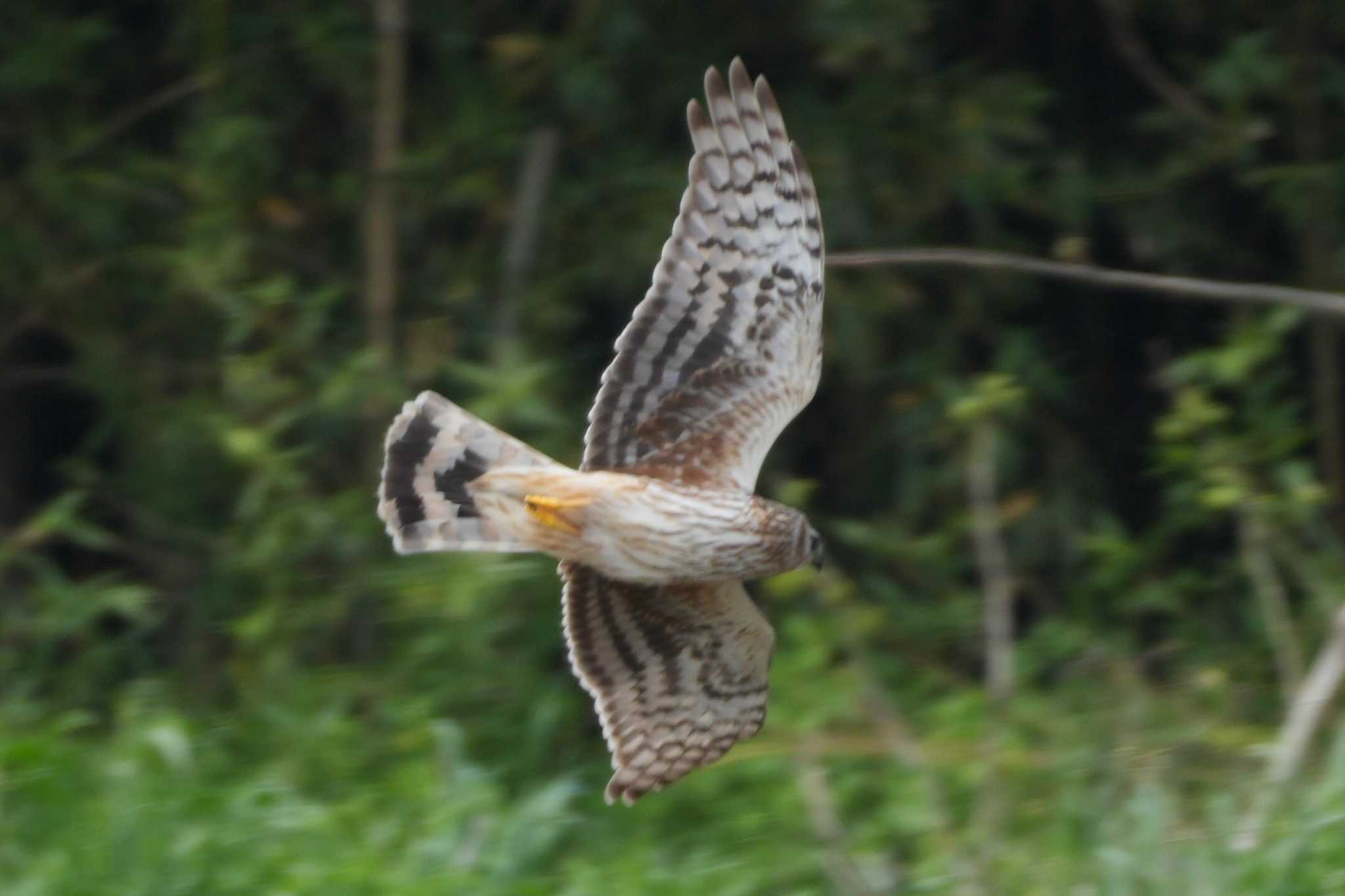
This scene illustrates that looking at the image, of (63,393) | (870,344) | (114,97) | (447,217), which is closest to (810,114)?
(870,344)

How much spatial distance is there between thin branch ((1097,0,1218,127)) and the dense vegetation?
16mm

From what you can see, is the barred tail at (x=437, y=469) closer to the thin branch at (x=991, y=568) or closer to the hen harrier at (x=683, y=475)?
the hen harrier at (x=683, y=475)

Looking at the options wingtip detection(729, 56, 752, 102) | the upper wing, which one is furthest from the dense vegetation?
wingtip detection(729, 56, 752, 102)

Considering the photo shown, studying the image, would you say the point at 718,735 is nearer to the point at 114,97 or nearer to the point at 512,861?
the point at 512,861

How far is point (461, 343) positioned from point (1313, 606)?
229cm

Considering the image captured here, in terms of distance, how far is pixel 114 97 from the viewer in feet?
21.6

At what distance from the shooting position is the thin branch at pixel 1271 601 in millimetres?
5578

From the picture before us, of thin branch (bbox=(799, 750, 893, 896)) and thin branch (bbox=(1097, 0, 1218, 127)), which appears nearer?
thin branch (bbox=(799, 750, 893, 896))

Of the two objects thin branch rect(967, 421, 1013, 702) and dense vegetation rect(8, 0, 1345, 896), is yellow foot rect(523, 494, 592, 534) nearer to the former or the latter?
dense vegetation rect(8, 0, 1345, 896)

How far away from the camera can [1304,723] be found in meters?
5.12

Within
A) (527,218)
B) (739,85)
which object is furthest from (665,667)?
(527,218)

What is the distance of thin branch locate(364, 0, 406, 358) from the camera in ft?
19.9

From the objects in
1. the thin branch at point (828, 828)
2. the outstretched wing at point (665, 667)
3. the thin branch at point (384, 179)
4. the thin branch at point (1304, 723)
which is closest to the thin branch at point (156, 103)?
the thin branch at point (384, 179)

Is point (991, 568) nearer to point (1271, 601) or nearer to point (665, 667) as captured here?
point (665, 667)
